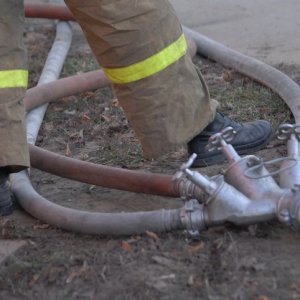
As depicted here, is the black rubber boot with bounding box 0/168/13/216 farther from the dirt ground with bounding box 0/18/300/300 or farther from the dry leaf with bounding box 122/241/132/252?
the dry leaf with bounding box 122/241/132/252

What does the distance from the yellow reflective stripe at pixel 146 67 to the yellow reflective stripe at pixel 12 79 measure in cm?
28

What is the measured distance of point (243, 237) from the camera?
2.37 meters

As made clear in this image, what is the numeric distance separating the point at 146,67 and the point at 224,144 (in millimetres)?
376

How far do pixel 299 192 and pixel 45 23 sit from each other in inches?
138

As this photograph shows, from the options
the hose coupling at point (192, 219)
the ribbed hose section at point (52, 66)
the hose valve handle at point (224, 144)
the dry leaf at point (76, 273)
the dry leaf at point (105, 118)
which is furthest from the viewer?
the dry leaf at point (105, 118)

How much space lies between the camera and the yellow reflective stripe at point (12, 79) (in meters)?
2.68

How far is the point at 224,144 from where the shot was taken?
253 centimetres

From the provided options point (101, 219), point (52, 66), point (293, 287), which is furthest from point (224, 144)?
point (52, 66)

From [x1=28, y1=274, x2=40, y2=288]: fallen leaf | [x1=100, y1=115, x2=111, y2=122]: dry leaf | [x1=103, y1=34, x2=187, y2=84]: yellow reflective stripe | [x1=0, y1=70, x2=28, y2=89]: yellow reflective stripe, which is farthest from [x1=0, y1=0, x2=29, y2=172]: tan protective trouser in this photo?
[x1=100, y1=115, x2=111, y2=122]: dry leaf

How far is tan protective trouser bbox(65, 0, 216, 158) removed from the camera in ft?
8.41

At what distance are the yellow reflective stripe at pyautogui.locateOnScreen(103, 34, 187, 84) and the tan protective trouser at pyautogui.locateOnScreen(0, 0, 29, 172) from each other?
31cm

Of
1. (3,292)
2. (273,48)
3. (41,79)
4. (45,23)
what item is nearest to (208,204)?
(3,292)

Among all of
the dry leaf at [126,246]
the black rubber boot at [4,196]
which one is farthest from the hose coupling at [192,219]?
the black rubber boot at [4,196]

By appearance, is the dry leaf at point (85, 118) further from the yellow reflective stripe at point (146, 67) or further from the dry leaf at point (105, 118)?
the yellow reflective stripe at point (146, 67)
